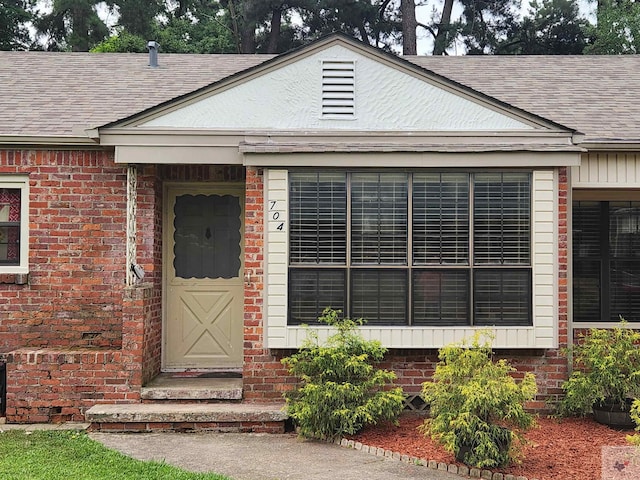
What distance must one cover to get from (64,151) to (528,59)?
8.00m

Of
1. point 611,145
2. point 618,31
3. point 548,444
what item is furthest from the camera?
point 618,31

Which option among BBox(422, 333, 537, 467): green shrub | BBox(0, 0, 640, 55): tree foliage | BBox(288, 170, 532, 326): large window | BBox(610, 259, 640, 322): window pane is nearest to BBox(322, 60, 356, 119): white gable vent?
BBox(288, 170, 532, 326): large window

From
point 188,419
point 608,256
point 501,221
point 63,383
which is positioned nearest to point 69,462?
point 188,419

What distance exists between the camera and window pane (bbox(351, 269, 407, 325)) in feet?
24.9

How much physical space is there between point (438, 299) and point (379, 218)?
108 centimetres

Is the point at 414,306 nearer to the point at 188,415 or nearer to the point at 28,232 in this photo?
the point at 188,415

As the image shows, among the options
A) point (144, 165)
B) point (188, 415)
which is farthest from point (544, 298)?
point (144, 165)

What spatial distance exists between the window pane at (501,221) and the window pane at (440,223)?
0.47 feet

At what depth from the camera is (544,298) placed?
24.9ft

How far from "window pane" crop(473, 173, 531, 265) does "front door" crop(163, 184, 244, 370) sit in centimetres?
300

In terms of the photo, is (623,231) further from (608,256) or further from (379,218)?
(379,218)

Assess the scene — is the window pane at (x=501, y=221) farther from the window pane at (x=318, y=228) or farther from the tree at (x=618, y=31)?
the tree at (x=618, y=31)

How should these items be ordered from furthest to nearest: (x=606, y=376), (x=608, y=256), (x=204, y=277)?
(x=608, y=256)
(x=204, y=277)
(x=606, y=376)

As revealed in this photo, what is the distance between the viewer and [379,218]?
7.64m
